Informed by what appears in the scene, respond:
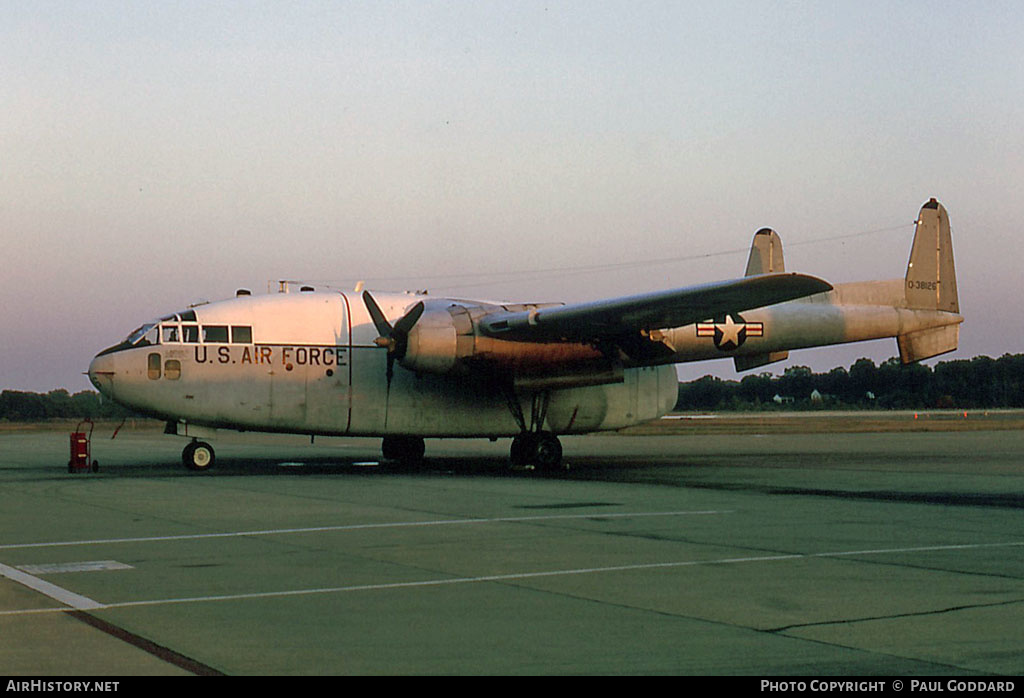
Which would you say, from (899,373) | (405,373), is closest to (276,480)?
(405,373)

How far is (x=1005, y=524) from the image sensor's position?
13383 millimetres

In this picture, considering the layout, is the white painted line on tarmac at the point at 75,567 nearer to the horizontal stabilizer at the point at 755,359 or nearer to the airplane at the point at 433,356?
the airplane at the point at 433,356

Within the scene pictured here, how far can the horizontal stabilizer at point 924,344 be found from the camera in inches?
1145

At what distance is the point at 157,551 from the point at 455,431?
15073 mm

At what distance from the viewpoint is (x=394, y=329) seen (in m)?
23.8

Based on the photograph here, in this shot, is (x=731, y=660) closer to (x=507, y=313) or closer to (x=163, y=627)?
(x=163, y=627)

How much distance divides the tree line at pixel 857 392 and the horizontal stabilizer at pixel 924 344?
9027 centimetres

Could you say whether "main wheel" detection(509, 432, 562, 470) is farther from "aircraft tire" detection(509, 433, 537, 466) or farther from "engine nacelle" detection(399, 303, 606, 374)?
"engine nacelle" detection(399, 303, 606, 374)

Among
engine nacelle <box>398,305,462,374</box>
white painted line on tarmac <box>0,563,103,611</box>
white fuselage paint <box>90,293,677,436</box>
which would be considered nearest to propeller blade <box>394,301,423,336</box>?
engine nacelle <box>398,305,462,374</box>

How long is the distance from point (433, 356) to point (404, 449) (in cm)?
537

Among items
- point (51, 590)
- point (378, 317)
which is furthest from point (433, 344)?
point (51, 590)

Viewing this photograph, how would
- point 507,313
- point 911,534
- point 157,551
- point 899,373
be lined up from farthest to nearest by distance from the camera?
point 899,373
point 507,313
point 911,534
point 157,551

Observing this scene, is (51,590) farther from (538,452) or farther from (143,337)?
(538,452)

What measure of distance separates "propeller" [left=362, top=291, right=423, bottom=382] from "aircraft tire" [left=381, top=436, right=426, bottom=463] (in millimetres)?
3853
